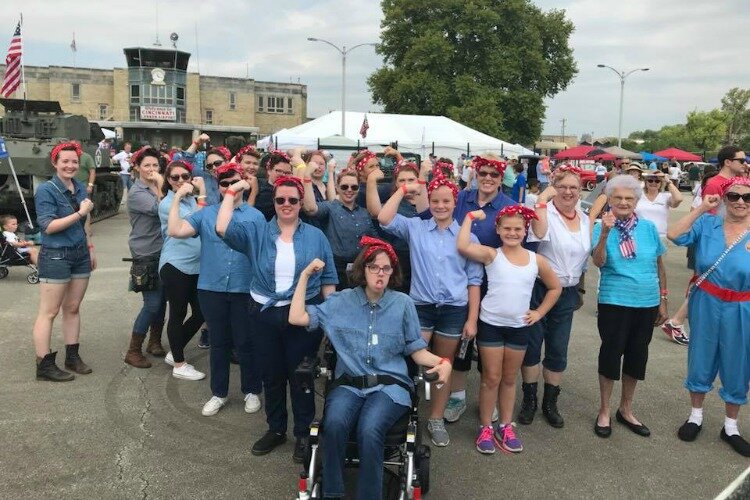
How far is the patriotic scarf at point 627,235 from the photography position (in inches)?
151

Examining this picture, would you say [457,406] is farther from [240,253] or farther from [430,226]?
[240,253]

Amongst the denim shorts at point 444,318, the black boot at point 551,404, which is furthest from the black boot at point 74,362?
the black boot at point 551,404

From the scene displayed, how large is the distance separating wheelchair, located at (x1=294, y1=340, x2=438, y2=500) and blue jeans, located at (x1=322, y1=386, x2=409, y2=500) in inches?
2.7

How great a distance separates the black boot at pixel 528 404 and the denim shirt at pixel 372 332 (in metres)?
1.39

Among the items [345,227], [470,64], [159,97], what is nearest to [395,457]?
[345,227]

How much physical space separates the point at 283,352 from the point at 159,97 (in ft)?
183

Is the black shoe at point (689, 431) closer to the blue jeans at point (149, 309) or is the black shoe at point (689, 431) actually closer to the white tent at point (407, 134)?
the blue jeans at point (149, 309)

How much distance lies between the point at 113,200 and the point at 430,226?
1446cm

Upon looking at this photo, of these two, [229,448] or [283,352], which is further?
[229,448]

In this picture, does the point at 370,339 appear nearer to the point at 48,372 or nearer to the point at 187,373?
the point at 187,373

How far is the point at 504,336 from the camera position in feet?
12.3

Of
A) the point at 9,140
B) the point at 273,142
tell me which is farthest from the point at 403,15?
the point at 9,140

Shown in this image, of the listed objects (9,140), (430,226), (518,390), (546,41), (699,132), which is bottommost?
(518,390)

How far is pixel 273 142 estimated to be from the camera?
20.7m
